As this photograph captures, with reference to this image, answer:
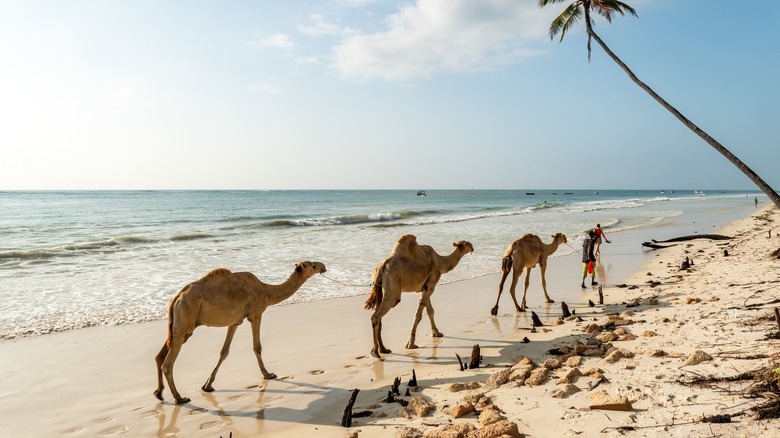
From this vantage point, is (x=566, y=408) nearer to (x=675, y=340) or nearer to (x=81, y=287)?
(x=675, y=340)

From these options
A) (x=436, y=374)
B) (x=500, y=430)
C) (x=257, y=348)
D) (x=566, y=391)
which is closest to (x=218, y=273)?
(x=257, y=348)

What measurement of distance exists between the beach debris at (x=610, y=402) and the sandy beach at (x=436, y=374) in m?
0.02

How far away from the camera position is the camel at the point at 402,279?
31.0 ft

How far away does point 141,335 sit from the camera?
35.7 ft

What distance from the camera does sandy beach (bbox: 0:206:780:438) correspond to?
5707mm

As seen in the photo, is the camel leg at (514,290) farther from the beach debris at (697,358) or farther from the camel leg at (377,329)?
the beach debris at (697,358)

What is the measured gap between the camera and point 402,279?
9805 millimetres

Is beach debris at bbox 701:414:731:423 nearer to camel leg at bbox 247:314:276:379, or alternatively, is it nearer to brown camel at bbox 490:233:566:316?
camel leg at bbox 247:314:276:379

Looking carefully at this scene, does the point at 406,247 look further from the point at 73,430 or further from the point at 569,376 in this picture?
the point at 73,430

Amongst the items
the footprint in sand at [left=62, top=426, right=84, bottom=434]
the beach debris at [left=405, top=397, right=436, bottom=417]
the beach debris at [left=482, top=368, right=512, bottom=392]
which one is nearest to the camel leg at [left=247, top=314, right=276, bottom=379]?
the footprint in sand at [left=62, top=426, right=84, bottom=434]

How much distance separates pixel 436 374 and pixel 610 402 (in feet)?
10.0

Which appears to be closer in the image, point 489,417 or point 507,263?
point 489,417

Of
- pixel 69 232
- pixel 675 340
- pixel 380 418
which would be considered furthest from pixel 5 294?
pixel 69 232

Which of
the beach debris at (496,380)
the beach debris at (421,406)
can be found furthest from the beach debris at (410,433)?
the beach debris at (496,380)
